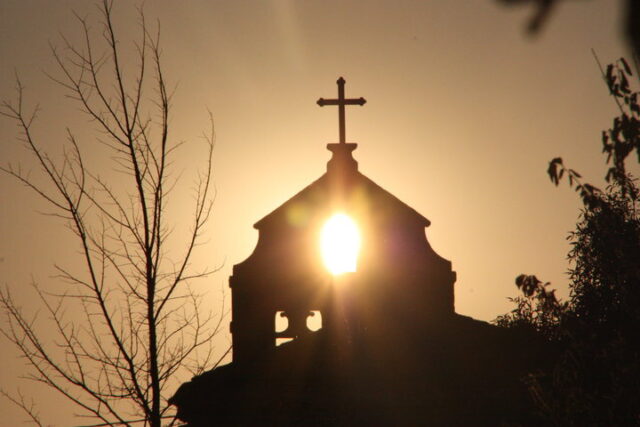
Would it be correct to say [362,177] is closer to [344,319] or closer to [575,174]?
[344,319]

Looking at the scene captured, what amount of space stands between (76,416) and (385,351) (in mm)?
5522

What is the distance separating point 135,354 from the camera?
347 inches

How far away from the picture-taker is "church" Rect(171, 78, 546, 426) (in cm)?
1285

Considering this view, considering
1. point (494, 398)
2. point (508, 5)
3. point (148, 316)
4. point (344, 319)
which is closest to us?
point (508, 5)

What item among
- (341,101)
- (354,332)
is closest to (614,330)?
(354,332)

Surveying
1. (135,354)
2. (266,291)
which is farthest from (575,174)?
(266,291)

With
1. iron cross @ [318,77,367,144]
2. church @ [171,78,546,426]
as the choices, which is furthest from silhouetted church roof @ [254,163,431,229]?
iron cross @ [318,77,367,144]

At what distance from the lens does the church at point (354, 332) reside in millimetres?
12852

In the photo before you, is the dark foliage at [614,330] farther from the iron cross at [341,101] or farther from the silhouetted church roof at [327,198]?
the iron cross at [341,101]

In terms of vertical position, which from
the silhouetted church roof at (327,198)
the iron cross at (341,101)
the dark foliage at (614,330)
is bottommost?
the dark foliage at (614,330)

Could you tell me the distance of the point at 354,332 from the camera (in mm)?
14031

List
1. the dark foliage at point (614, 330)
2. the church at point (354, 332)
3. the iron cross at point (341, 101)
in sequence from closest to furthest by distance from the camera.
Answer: the dark foliage at point (614, 330)
the church at point (354, 332)
the iron cross at point (341, 101)

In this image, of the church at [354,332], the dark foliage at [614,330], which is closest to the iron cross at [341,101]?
the church at [354,332]

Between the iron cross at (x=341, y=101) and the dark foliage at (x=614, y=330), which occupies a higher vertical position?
the iron cross at (x=341, y=101)
